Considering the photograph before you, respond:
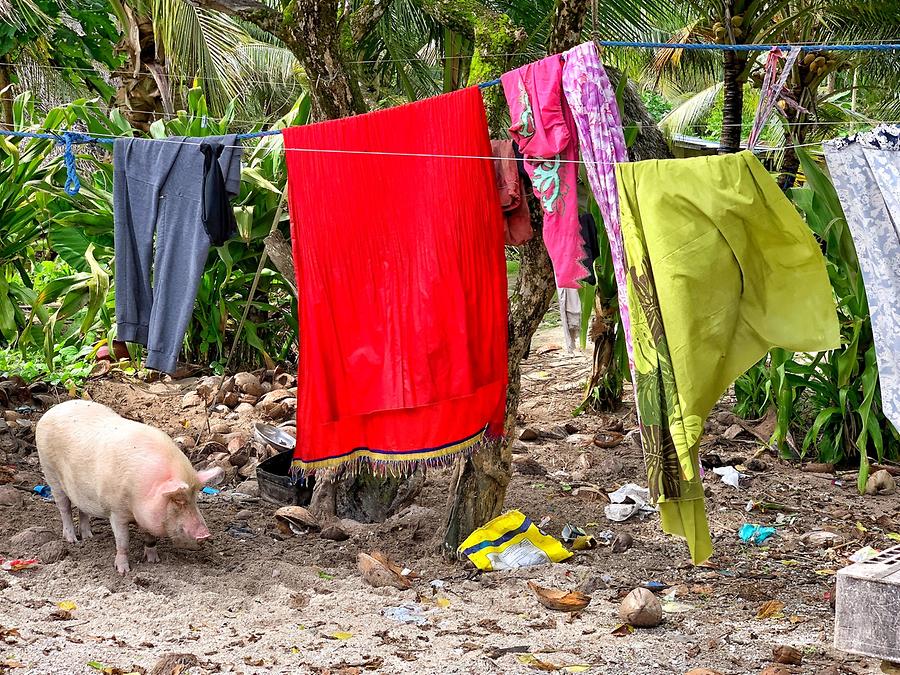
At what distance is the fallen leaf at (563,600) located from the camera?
388cm

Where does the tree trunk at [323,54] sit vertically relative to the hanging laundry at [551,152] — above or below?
above

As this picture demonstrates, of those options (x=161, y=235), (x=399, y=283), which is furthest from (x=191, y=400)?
(x=399, y=283)

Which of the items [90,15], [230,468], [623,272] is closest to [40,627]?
[230,468]

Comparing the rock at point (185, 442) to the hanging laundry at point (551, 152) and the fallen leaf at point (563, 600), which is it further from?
the hanging laundry at point (551, 152)

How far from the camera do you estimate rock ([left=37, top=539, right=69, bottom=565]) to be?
4.32 meters

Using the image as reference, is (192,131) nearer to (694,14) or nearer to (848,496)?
(848,496)

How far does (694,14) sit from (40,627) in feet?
33.0

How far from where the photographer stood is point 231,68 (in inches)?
564

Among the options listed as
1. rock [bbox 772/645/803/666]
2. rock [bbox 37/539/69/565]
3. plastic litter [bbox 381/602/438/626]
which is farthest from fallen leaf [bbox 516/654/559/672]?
rock [bbox 37/539/69/565]

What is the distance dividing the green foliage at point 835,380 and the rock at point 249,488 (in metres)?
3.19

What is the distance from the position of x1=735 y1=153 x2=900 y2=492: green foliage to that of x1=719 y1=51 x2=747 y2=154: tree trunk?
8.43 feet

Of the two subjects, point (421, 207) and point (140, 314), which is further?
point (140, 314)

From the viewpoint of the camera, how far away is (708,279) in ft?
10.1

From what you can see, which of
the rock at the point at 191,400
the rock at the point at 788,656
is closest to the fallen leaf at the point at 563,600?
the rock at the point at 788,656
